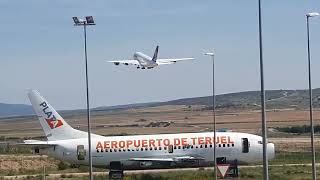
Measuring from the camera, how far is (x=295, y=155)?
75438mm

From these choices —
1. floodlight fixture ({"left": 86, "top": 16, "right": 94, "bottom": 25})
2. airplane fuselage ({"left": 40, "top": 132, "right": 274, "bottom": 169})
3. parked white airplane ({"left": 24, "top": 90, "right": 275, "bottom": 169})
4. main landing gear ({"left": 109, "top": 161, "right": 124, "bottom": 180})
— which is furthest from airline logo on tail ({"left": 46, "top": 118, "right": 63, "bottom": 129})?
floodlight fixture ({"left": 86, "top": 16, "right": 94, "bottom": 25})

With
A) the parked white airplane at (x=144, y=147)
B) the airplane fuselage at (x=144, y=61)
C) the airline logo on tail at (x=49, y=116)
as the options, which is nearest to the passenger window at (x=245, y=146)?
the parked white airplane at (x=144, y=147)

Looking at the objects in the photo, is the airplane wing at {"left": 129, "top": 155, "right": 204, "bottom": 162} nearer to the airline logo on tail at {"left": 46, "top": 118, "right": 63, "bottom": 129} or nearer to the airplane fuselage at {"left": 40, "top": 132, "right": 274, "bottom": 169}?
the airplane fuselage at {"left": 40, "top": 132, "right": 274, "bottom": 169}

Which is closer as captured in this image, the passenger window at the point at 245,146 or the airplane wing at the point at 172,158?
the passenger window at the point at 245,146

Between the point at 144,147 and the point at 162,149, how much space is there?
147 centimetres

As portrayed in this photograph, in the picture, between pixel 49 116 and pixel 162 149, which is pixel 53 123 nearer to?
pixel 49 116

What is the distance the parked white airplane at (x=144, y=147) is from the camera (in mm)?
56844

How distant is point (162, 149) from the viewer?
190 ft

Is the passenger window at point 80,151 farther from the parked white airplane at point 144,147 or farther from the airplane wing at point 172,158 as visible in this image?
the airplane wing at point 172,158

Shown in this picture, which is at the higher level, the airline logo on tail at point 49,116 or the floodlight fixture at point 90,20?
the floodlight fixture at point 90,20

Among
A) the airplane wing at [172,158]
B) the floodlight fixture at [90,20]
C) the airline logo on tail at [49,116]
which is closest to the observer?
the floodlight fixture at [90,20]

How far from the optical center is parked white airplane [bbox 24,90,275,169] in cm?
5684

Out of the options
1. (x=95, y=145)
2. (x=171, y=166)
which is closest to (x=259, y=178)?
(x=171, y=166)

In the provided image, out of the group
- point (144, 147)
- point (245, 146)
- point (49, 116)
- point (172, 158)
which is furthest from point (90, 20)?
point (245, 146)
